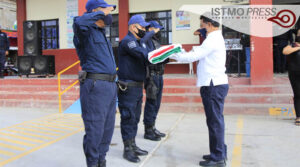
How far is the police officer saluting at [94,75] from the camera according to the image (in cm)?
287

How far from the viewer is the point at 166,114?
697 centimetres

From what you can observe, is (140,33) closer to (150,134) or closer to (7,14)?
(150,134)

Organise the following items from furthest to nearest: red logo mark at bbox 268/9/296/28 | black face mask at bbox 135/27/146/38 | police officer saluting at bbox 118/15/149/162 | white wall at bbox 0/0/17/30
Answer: white wall at bbox 0/0/17/30 → red logo mark at bbox 268/9/296/28 → black face mask at bbox 135/27/146/38 → police officer saluting at bbox 118/15/149/162

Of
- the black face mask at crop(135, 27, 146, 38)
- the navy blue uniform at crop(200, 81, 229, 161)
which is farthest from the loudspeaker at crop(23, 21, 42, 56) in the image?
the navy blue uniform at crop(200, 81, 229, 161)

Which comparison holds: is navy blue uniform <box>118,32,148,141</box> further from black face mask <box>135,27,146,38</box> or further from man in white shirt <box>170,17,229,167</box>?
man in white shirt <box>170,17,229,167</box>

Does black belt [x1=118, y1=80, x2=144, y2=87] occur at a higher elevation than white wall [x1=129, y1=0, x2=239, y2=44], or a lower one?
lower

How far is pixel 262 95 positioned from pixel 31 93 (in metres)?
6.69

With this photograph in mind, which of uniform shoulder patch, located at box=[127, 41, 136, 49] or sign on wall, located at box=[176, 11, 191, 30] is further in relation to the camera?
sign on wall, located at box=[176, 11, 191, 30]

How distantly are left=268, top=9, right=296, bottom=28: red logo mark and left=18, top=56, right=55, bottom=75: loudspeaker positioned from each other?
28.8 feet

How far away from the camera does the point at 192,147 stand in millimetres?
4316

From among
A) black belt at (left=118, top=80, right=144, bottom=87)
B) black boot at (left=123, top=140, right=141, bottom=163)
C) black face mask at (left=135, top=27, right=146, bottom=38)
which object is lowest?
black boot at (left=123, top=140, right=141, bottom=163)

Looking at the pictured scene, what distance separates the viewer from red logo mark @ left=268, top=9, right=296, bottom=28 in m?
10.6

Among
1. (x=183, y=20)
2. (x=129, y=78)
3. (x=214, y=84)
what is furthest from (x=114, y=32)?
(x=214, y=84)

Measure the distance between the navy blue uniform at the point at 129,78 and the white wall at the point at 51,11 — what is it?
10150mm
